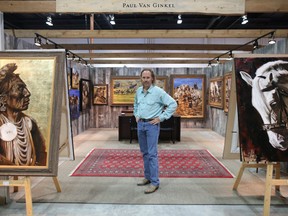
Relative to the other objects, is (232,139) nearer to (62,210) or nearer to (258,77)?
(258,77)

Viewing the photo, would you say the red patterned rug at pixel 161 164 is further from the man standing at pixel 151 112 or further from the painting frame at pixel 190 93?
the painting frame at pixel 190 93

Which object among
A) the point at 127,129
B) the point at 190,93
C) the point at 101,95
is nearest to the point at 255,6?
the point at 127,129

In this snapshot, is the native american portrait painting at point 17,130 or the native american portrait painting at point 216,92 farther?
the native american portrait painting at point 216,92

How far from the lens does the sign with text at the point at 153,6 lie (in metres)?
3.04

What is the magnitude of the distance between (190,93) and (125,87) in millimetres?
2564

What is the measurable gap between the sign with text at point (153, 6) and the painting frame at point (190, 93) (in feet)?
22.2

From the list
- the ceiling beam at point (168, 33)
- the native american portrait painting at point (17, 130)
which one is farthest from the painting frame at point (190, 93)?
the native american portrait painting at point (17, 130)

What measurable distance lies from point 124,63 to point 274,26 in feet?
16.5

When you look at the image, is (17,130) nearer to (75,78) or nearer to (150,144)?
(150,144)

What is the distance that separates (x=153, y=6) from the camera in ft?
9.98

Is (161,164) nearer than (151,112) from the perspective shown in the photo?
No

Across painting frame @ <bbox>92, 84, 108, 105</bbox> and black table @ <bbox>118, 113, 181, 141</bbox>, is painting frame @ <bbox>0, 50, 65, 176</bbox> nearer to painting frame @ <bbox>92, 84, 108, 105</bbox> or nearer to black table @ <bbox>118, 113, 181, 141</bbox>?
black table @ <bbox>118, 113, 181, 141</bbox>

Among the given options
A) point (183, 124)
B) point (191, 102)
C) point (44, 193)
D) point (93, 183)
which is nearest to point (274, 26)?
point (191, 102)

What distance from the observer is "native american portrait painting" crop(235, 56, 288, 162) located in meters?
2.56
